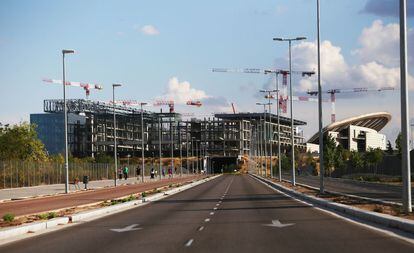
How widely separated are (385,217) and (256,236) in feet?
16.4

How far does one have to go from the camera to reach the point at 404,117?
21578mm

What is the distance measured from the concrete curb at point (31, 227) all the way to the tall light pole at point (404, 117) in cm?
1185

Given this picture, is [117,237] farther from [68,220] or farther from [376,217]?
[376,217]

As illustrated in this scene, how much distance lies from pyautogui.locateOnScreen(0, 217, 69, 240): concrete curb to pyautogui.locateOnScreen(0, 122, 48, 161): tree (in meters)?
63.0

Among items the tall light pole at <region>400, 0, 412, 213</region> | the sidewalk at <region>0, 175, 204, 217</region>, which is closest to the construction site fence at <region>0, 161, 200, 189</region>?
the sidewalk at <region>0, 175, 204, 217</region>

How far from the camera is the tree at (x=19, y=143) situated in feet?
277

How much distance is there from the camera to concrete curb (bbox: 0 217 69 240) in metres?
18.4

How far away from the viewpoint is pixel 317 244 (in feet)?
49.2

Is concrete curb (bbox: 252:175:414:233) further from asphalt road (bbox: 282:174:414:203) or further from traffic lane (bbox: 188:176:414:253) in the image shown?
asphalt road (bbox: 282:174:414:203)

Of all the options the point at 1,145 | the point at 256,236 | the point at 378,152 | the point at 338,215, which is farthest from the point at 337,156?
the point at 256,236

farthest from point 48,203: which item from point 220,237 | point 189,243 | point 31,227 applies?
point 189,243

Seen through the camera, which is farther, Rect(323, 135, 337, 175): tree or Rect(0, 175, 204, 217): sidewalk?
Rect(323, 135, 337, 175): tree

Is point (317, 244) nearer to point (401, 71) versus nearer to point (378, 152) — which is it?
point (401, 71)

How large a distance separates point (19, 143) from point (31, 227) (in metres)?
67.4
